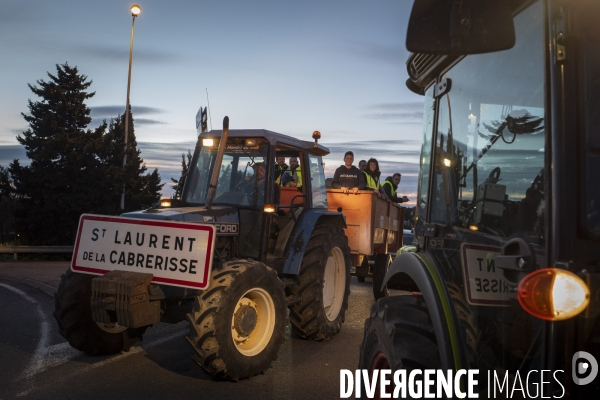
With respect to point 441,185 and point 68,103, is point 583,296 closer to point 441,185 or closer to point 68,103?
point 441,185

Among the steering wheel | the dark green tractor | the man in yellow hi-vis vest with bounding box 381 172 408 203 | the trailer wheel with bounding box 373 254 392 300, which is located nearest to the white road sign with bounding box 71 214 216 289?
the dark green tractor

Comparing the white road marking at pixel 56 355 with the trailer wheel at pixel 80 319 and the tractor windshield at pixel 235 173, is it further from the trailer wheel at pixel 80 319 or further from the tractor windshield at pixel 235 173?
the tractor windshield at pixel 235 173

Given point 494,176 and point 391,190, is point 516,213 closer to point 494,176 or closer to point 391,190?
point 494,176

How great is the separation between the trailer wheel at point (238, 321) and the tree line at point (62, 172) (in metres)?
26.1

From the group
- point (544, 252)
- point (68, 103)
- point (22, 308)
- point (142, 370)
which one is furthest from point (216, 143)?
point (68, 103)

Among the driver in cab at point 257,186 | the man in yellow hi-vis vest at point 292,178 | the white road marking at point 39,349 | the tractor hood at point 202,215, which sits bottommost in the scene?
the white road marking at point 39,349

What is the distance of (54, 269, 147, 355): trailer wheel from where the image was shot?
20.0 ft

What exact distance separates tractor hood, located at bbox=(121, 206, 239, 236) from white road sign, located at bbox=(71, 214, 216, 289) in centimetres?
26

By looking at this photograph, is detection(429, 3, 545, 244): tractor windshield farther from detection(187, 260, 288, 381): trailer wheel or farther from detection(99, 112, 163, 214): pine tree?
detection(99, 112, 163, 214): pine tree

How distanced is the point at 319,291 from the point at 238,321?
1.80m

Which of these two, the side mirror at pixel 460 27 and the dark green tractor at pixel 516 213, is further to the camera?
the side mirror at pixel 460 27

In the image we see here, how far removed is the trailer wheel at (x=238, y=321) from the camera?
5.35 metres


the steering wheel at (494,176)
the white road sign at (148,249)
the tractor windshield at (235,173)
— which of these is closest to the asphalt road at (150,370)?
the white road sign at (148,249)

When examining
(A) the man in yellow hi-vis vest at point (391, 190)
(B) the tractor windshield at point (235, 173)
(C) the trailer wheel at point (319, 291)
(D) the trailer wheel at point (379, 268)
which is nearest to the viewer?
(B) the tractor windshield at point (235, 173)
